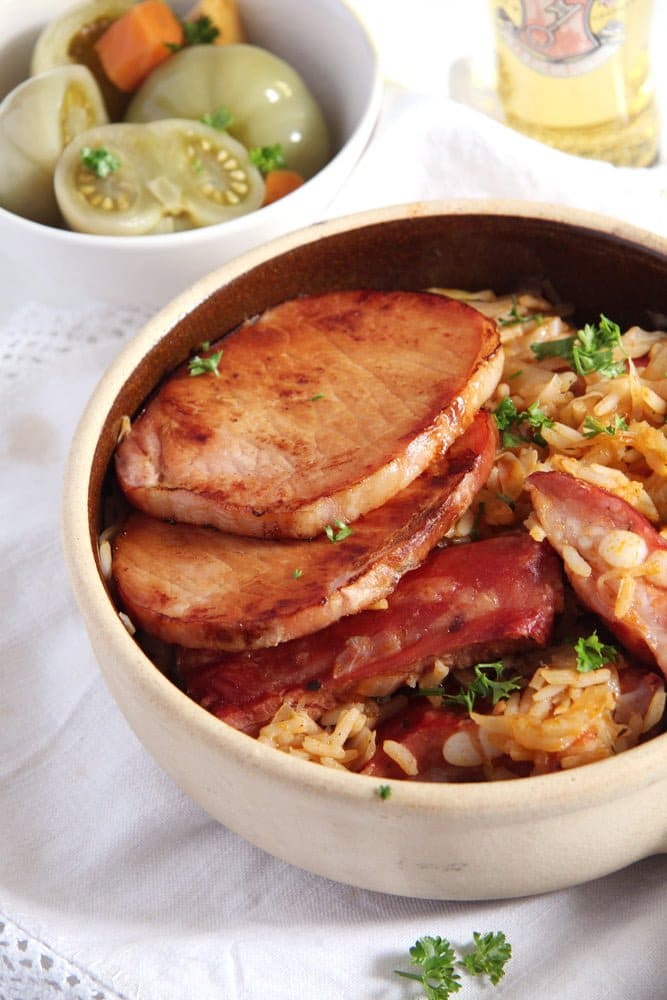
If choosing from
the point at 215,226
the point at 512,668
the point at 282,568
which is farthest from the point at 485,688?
the point at 215,226

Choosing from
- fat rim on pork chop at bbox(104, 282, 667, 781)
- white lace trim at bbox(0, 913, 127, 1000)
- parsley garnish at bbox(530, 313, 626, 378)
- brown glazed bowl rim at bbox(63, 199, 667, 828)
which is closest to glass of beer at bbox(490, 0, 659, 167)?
brown glazed bowl rim at bbox(63, 199, 667, 828)

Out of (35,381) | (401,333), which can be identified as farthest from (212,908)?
(35,381)

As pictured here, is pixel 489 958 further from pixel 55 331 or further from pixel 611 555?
pixel 55 331

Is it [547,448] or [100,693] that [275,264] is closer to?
[547,448]

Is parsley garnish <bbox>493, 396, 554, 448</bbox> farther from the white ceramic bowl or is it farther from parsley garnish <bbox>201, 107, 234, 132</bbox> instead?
parsley garnish <bbox>201, 107, 234, 132</bbox>

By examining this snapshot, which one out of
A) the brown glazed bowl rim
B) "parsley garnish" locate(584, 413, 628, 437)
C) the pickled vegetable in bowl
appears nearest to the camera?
the brown glazed bowl rim

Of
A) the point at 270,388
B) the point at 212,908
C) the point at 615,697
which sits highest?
the point at 270,388
